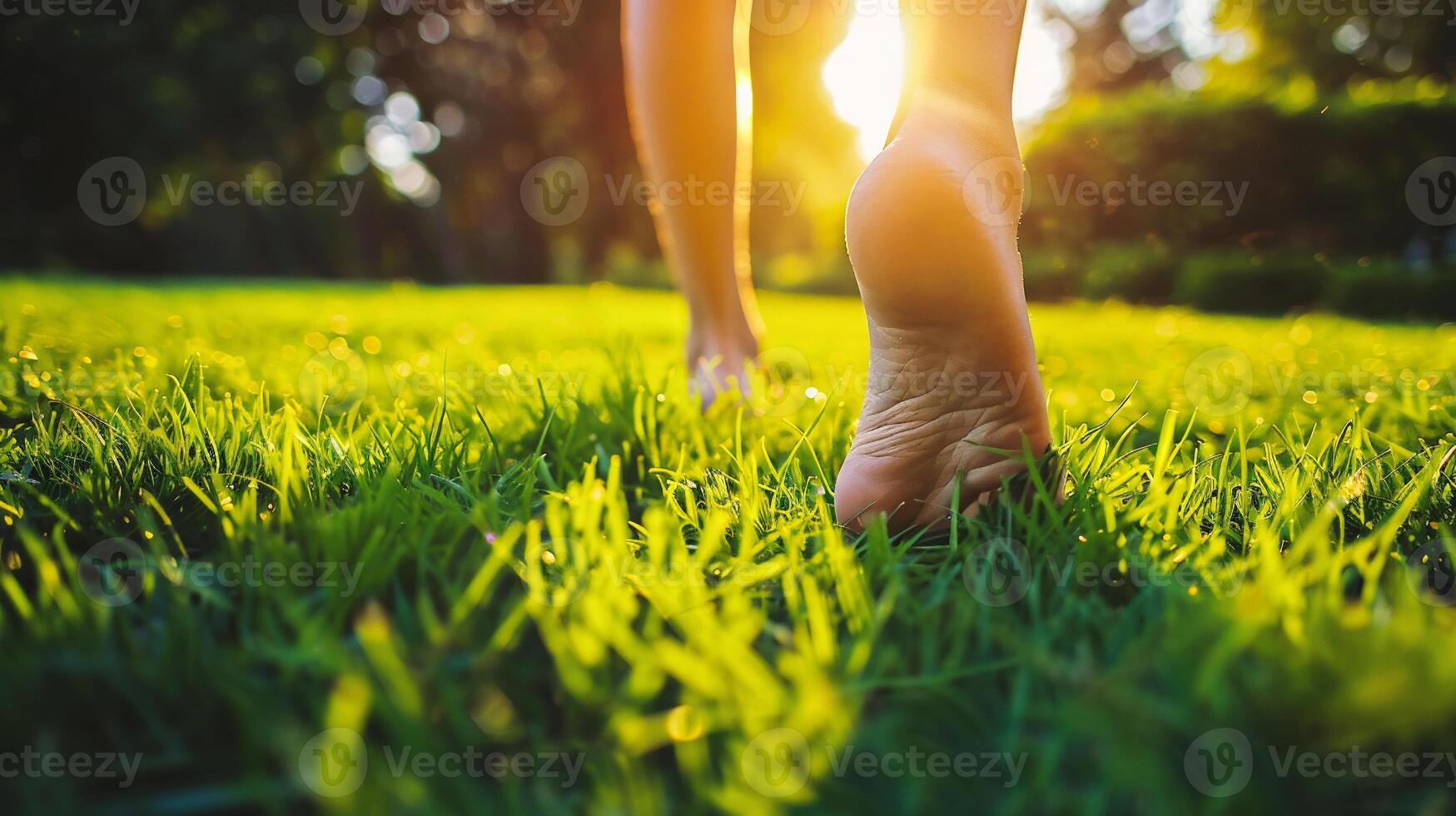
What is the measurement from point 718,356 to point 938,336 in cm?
72

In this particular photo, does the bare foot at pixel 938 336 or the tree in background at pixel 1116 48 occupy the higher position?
the tree in background at pixel 1116 48

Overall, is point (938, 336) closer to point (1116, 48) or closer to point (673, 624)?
point (673, 624)

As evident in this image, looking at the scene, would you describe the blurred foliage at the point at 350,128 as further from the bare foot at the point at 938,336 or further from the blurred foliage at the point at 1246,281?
the bare foot at the point at 938,336

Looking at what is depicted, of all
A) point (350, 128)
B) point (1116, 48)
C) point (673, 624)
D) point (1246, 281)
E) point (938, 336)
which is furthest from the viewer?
point (1116, 48)

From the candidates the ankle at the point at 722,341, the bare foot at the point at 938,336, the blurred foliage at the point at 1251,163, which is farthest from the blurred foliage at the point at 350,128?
the bare foot at the point at 938,336

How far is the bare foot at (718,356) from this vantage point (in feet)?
5.11

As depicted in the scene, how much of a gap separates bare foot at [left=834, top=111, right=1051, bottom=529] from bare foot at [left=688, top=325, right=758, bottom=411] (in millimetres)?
598

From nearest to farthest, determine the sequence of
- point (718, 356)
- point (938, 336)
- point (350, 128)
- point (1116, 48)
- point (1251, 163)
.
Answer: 1. point (938, 336)
2. point (718, 356)
3. point (1251, 163)
4. point (350, 128)
5. point (1116, 48)

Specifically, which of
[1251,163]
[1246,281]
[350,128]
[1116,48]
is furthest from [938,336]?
[1116,48]

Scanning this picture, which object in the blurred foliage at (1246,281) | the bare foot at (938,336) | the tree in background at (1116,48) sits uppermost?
the tree in background at (1116,48)

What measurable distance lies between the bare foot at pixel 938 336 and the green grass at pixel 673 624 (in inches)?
2.8

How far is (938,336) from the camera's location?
951 mm

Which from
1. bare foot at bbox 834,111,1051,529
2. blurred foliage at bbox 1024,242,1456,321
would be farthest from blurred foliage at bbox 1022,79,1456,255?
bare foot at bbox 834,111,1051,529

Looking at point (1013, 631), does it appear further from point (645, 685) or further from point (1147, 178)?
point (1147, 178)
